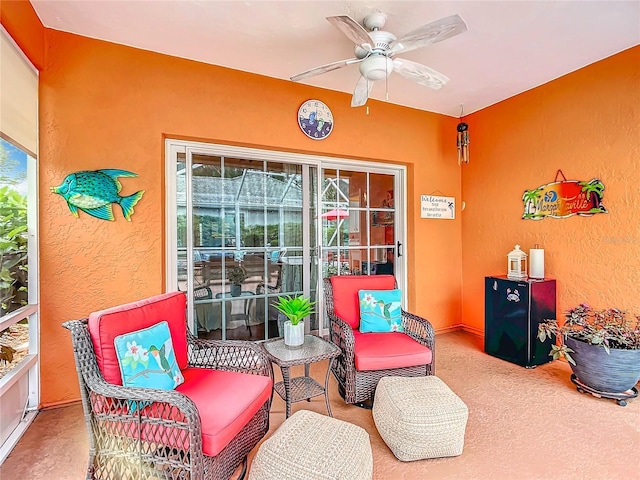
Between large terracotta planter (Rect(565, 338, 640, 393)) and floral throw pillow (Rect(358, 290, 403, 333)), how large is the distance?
1413 millimetres

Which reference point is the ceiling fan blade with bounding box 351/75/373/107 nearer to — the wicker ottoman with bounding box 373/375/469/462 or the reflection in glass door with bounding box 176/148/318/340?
the reflection in glass door with bounding box 176/148/318/340

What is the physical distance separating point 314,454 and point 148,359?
92 cm

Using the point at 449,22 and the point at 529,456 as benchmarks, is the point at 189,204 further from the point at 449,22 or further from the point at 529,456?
the point at 529,456

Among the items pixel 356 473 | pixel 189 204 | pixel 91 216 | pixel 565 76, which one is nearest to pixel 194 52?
pixel 189 204


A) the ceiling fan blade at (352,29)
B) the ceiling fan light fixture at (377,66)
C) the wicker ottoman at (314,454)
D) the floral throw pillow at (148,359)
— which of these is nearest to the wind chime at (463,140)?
the ceiling fan light fixture at (377,66)

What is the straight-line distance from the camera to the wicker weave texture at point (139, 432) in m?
1.41

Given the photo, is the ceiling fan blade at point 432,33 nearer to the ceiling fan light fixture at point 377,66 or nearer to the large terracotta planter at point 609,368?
the ceiling fan light fixture at point 377,66

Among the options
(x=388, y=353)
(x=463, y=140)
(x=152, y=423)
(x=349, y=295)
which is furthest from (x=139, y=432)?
(x=463, y=140)

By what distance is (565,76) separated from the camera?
3195 mm

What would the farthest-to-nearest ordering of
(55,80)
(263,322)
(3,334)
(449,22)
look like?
(263,322) < (55,80) < (3,334) < (449,22)

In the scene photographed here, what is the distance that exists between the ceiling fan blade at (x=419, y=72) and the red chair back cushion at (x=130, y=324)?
6.86 feet

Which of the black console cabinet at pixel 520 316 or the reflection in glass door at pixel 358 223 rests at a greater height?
the reflection in glass door at pixel 358 223

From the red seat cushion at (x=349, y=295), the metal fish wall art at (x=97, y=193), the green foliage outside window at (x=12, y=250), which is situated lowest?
the red seat cushion at (x=349, y=295)

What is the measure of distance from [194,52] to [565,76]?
3.41 m
